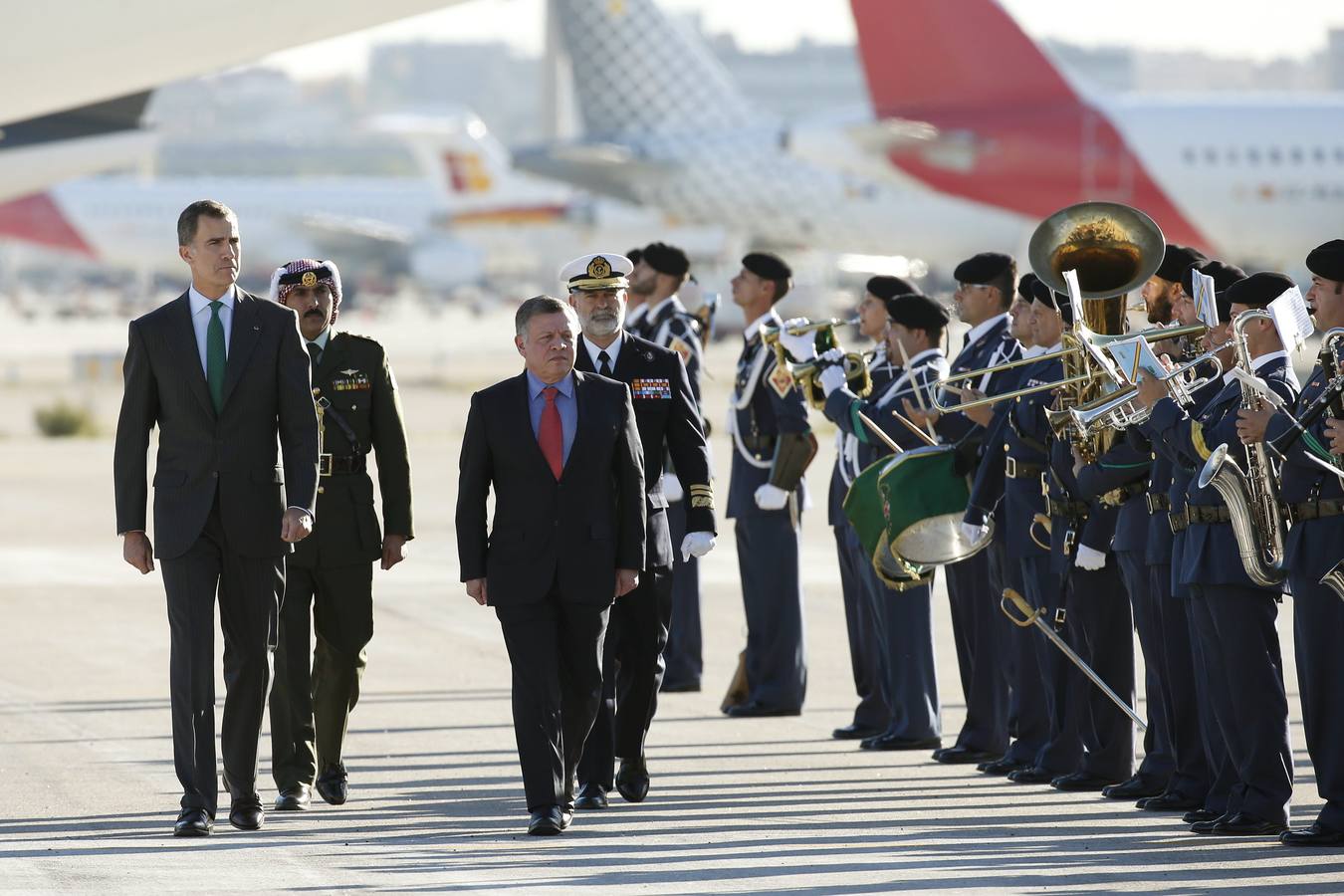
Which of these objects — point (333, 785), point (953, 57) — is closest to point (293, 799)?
point (333, 785)

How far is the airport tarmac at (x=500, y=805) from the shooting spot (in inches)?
223

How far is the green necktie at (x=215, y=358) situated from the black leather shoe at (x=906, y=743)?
296 cm

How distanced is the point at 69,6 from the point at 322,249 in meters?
72.9

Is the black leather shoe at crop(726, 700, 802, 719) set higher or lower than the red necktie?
lower

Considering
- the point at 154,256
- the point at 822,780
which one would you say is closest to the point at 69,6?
the point at 822,780

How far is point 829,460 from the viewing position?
21188 mm

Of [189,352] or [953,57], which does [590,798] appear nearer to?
[189,352]

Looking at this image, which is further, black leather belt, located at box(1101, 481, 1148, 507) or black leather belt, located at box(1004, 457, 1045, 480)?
black leather belt, located at box(1004, 457, 1045, 480)

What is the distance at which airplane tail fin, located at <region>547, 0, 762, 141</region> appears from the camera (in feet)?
161

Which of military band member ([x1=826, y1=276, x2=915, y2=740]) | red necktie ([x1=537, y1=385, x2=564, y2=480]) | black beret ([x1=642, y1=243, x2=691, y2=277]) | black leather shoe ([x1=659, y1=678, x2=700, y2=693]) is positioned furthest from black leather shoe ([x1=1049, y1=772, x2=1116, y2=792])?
black beret ([x1=642, y1=243, x2=691, y2=277])

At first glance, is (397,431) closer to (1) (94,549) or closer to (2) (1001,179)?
(1) (94,549)

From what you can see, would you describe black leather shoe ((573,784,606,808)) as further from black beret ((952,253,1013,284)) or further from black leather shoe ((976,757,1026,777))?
black beret ((952,253,1013,284))

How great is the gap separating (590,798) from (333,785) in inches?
31.5

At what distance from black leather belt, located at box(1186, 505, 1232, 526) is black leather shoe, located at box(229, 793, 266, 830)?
2790mm
